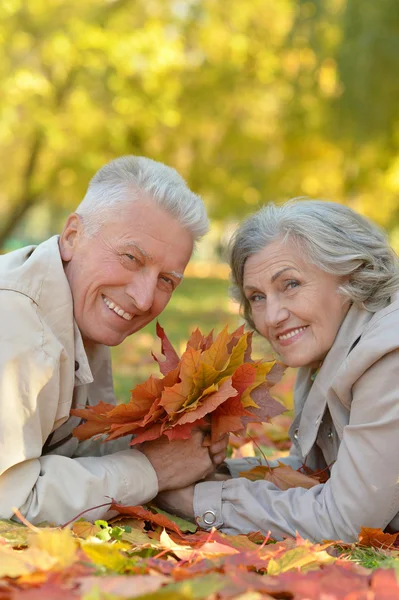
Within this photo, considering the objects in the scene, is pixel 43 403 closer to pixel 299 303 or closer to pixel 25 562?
pixel 25 562

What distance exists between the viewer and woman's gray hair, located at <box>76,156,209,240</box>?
9.87 ft

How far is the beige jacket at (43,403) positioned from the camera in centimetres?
255

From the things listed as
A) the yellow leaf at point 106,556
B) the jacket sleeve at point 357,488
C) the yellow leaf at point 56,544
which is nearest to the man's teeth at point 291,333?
the jacket sleeve at point 357,488

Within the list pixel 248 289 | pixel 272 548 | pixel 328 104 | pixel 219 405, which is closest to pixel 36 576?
pixel 272 548

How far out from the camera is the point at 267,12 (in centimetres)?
1844

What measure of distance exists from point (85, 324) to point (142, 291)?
0.27 meters

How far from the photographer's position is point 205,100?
58.8ft

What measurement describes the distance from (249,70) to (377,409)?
17331mm

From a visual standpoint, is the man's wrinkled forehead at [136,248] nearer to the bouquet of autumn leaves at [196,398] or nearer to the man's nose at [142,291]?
the man's nose at [142,291]

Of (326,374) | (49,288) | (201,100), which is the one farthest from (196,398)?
(201,100)

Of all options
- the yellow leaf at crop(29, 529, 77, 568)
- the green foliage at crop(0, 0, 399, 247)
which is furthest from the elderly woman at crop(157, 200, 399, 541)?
the green foliage at crop(0, 0, 399, 247)

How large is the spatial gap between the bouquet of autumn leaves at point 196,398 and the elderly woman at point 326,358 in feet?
0.75

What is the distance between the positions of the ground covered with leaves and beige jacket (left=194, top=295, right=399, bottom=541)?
12.8 inches

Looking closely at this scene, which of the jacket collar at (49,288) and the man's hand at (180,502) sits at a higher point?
the jacket collar at (49,288)
